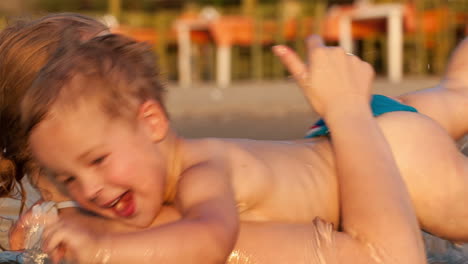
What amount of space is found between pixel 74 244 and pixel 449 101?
1.29m

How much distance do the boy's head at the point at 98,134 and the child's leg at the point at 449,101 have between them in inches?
35.0

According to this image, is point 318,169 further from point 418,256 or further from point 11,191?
point 11,191

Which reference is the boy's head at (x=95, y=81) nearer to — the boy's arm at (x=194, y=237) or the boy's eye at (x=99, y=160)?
the boy's eye at (x=99, y=160)

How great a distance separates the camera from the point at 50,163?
4.95 ft

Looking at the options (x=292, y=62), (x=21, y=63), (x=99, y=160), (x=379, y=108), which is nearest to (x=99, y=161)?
(x=99, y=160)

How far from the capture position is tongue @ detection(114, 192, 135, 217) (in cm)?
151

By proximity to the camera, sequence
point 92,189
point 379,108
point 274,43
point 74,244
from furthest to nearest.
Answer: point 274,43 < point 379,108 < point 92,189 < point 74,244

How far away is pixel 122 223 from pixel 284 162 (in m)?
0.42

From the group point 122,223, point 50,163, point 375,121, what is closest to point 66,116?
point 50,163

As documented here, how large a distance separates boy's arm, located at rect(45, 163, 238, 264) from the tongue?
0.40 feet

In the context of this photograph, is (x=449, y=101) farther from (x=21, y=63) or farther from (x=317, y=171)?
(x=21, y=63)

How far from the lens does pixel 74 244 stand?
1337 millimetres

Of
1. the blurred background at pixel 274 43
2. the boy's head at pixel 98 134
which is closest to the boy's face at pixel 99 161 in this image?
the boy's head at pixel 98 134

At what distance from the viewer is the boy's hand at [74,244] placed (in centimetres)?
134
